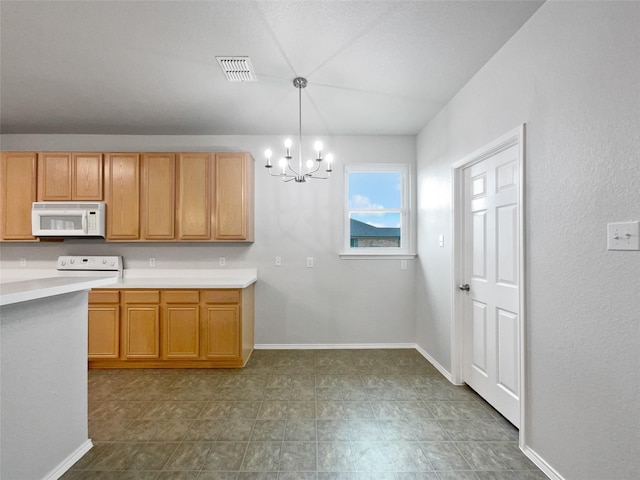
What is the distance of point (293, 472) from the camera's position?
1.71 m

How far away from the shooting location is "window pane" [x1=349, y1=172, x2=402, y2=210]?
154 inches

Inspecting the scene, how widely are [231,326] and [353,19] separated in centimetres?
286

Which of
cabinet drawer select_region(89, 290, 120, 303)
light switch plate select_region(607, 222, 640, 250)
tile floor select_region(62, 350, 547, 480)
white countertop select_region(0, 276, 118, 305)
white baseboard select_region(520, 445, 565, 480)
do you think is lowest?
tile floor select_region(62, 350, 547, 480)

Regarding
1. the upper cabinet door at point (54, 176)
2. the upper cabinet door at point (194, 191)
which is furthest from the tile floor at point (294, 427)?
the upper cabinet door at point (54, 176)

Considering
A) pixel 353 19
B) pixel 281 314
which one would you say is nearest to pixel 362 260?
pixel 281 314

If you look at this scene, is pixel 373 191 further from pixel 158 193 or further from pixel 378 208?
pixel 158 193

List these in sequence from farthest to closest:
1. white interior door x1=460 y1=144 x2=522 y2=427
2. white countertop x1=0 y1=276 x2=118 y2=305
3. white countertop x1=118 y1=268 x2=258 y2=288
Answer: white countertop x1=118 y1=268 x2=258 y2=288 → white interior door x1=460 y1=144 x2=522 y2=427 → white countertop x1=0 y1=276 x2=118 y2=305

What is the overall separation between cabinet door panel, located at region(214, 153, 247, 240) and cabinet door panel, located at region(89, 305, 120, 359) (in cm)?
140

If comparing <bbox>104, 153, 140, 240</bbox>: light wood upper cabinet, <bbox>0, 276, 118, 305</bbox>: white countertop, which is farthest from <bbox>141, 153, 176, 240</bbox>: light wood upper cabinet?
<bbox>0, 276, 118, 305</bbox>: white countertop

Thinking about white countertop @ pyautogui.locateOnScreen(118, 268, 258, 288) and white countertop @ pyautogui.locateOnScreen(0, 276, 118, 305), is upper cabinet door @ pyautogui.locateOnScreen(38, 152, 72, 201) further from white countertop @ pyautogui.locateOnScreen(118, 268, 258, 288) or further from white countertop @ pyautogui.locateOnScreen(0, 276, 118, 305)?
white countertop @ pyautogui.locateOnScreen(0, 276, 118, 305)

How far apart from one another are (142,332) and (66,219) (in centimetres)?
159

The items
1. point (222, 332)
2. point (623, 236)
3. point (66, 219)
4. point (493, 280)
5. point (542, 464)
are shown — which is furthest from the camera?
point (66, 219)

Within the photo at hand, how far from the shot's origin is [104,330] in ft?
10.3

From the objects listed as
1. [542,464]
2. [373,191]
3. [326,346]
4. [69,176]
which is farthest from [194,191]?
[542,464]
